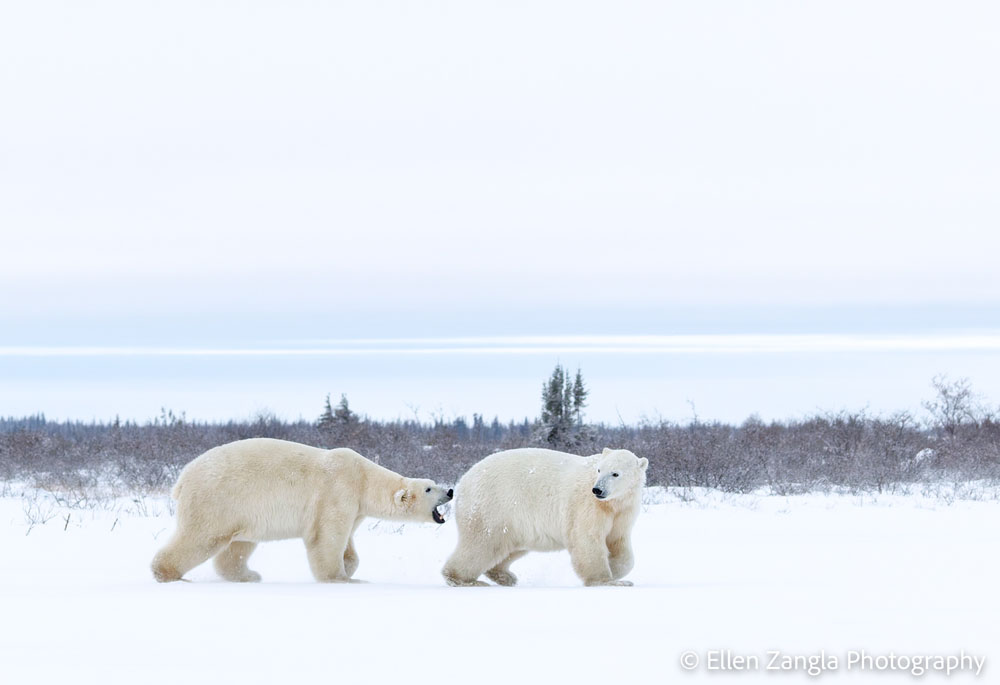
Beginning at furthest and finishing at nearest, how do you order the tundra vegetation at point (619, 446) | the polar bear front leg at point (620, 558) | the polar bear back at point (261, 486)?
the tundra vegetation at point (619, 446) → the polar bear front leg at point (620, 558) → the polar bear back at point (261, 486)

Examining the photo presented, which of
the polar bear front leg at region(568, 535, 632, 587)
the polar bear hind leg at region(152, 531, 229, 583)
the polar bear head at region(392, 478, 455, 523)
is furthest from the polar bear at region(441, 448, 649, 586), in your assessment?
the polar bear hind leg at region(152, 531, 229, 583)

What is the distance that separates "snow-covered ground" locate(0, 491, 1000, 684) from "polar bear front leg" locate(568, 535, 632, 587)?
1.88ft

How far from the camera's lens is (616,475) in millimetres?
5938

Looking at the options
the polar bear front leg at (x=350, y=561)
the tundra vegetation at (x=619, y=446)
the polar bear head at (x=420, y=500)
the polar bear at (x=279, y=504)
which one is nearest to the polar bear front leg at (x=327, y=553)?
the polar bear at (x=279, y=504)

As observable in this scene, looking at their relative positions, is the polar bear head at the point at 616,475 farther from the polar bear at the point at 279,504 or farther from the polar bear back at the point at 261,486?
the polar bear back at the point at 261,486

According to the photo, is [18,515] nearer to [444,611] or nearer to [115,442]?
[444,611]

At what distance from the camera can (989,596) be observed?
195 inches

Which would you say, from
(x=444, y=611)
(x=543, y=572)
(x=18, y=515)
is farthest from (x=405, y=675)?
(x=18, y=515)

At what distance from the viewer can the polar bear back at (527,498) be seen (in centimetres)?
623

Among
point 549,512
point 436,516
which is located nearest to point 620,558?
point 549,512

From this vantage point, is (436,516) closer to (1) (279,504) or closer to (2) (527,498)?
(2) (527,498)

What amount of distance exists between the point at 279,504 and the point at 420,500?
0.89 meters

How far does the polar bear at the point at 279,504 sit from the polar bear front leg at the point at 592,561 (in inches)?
35.4

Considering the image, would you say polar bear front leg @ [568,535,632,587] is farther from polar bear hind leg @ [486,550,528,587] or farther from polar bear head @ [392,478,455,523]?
polar bear head @ [392,478,455,523]
